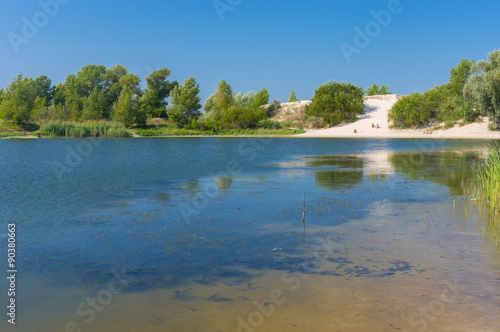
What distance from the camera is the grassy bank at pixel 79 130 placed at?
7781cm

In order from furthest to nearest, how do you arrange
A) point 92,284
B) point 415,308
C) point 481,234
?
point 481,234 < point 92,284 < point 415,308

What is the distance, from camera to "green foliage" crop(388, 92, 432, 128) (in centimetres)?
7831

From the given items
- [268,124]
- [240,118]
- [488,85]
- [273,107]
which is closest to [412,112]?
[488,85]

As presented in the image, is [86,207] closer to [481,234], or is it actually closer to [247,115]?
[481,234]

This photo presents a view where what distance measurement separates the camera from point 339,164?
2933cm

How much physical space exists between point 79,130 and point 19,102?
1648 centimetres

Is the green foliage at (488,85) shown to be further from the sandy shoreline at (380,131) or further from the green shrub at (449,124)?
the green shrub at (449,124)

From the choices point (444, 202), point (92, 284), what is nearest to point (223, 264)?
point (92, 284)

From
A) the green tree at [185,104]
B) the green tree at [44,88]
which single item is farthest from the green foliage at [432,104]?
the green tree at [44,88]

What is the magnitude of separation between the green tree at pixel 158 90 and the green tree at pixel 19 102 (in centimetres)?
2600

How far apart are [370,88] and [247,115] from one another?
239 ft

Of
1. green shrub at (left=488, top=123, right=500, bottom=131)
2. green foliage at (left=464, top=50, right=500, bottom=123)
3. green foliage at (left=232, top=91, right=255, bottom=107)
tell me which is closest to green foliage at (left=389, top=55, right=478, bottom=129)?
green shrub at (left=488, top=123, right=500, bottom=131)

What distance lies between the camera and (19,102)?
273ft

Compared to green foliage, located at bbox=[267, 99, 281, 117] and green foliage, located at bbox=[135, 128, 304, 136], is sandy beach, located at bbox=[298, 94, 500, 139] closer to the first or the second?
green foliage, located at bbox=[135, 128, 304, 136]
